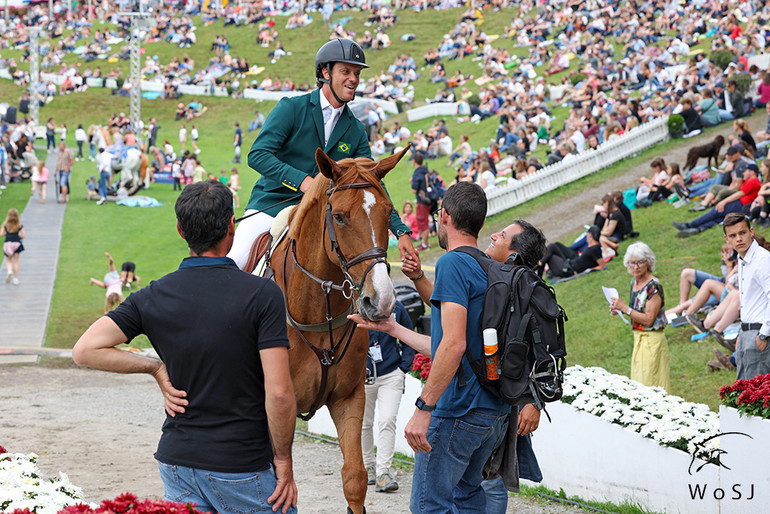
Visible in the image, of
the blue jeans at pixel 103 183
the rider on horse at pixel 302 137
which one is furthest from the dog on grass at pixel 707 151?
the blue jeans at pixel 103 183

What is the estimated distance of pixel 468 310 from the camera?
4.81m

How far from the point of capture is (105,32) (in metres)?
69.7

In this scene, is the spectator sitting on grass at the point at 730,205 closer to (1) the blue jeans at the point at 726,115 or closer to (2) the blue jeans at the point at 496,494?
(1) the blue jeans at the point at 726,115

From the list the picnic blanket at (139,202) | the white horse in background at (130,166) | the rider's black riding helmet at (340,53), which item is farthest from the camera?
the white horse in background at (130,166)

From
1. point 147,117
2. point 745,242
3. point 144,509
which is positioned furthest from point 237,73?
point 144,509

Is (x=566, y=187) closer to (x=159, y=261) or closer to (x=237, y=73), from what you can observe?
(x=159, y=261)

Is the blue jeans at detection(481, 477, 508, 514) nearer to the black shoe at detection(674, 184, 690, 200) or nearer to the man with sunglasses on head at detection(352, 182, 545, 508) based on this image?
the man with sunglasses on head at detection(352, 182, 545, 508)

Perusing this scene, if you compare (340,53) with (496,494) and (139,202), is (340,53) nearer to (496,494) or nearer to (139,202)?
(496,494)

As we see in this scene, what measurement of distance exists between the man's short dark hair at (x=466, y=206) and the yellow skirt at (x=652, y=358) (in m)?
5.50

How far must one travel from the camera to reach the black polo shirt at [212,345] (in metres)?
3.66

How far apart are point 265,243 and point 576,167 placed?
65.2ft

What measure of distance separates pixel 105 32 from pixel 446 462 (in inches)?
2810

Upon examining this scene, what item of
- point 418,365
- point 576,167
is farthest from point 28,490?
point 576,167

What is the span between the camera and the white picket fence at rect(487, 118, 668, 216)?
24109 mm
